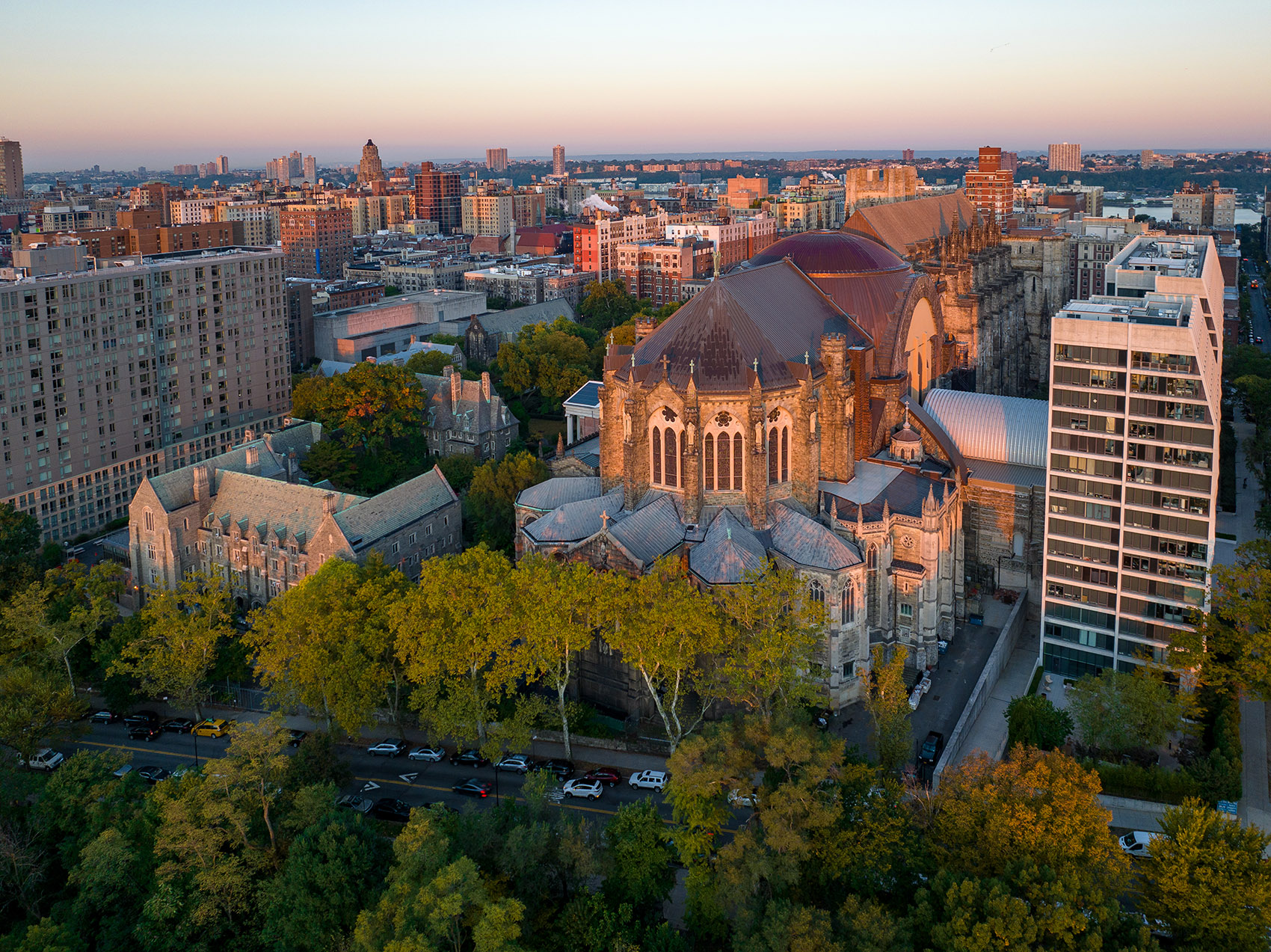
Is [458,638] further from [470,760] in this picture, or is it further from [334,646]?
[334,646]

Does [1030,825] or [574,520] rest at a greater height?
[574,520]

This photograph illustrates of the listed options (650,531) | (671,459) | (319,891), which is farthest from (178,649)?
(671,459)

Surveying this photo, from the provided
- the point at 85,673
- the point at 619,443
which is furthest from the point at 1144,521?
the point at 85,673

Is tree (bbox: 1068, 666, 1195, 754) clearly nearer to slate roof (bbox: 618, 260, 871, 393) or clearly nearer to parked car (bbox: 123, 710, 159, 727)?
slate roof (bbox: 618, 260, 871, 393)

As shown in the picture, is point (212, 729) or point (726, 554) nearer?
point (726, 554)

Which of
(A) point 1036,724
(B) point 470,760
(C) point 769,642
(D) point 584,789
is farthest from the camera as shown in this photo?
(B) point 470,760
